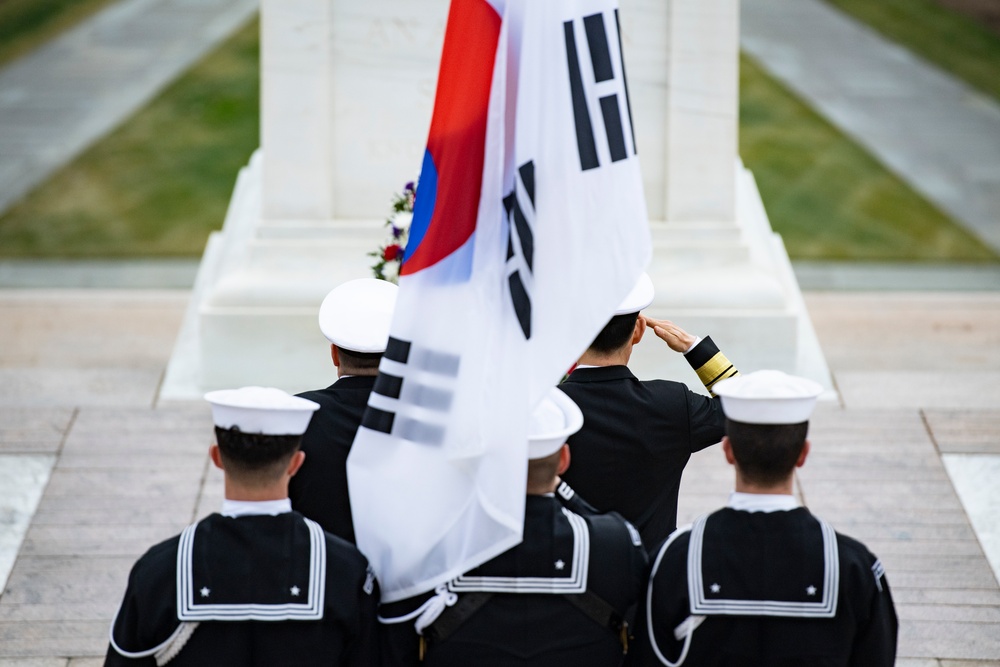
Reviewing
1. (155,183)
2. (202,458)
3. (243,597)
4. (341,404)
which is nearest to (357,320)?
(341,404)

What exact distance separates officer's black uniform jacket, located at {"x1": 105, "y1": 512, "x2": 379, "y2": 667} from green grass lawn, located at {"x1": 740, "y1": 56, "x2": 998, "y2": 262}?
26.1 feet

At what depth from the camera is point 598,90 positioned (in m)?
3.29

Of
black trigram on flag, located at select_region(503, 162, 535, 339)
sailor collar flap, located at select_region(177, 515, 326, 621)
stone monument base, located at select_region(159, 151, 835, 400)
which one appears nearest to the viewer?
sailor collar flap, located at select_region(177, 515, 326, 621)

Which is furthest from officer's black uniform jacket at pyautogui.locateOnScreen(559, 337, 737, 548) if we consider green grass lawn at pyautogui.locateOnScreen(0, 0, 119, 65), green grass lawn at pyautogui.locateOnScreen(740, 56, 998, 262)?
green grass lawn at pyautogui.locateOnScreen(0, 0, 119, 65)

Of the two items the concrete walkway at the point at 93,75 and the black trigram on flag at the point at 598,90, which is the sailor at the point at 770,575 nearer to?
the black trigram on flag at the point at 598,90

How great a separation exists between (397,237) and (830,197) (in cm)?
629

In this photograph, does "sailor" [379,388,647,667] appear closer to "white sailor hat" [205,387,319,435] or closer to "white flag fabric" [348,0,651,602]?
"white flag fabric" [348,0,651,602]

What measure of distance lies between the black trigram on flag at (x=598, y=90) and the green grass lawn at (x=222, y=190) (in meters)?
A: 7.40

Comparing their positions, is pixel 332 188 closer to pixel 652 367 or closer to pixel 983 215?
pixel 652 367

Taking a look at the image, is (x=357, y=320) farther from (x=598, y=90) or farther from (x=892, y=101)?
(x=892, y=101)

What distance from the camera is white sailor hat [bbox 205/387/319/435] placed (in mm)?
2965

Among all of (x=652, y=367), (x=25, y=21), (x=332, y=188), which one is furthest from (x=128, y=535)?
(x=25, y=21)

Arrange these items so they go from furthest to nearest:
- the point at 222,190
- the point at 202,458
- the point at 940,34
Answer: the point at 940,34, the point at 222,190, the point at 202,458

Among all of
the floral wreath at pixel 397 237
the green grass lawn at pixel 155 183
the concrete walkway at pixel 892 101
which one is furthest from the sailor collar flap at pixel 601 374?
the concrete walkway at pixel 892 101
